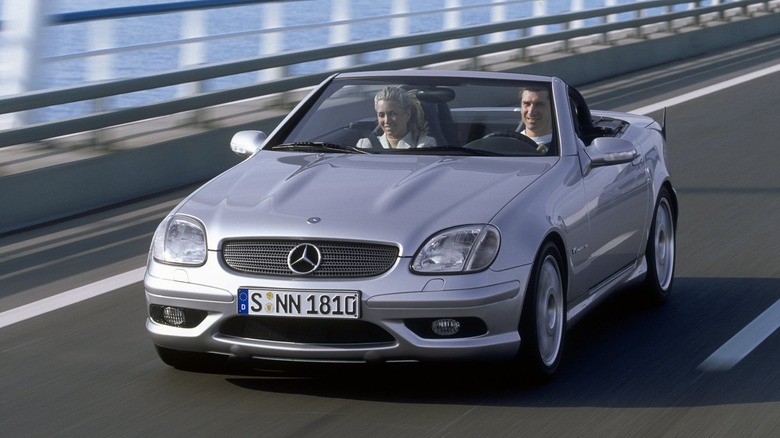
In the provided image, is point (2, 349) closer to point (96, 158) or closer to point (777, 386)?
point (777, 386)

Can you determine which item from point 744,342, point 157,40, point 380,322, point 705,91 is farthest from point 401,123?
point 705,91

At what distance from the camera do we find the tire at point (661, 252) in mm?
8078

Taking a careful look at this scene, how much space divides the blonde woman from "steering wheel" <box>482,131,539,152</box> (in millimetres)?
306

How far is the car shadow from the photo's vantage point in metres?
6.15

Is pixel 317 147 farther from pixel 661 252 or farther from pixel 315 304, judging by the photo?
pixel 661 252

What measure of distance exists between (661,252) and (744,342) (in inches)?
47.8

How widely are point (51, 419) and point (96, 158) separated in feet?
18.9

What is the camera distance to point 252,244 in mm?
6082

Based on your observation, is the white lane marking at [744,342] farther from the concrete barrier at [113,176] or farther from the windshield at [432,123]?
the concrete barrier at [113,176]

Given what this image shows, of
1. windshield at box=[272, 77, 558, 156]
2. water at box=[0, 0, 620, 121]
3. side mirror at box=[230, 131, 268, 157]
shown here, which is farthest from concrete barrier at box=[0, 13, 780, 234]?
windshield at box=[272, 77, 558, 156]

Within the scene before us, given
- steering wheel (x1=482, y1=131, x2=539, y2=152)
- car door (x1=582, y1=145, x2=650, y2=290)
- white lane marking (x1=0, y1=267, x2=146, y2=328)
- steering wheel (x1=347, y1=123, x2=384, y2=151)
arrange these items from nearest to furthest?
1. car door (x1=582, y1=145, x2=650, y2=290)
2. steering wheel (x1=482, y1=131, x2=539, y2=152)
3. steering wheel (x1=347, y1=123, x2=384, y2=151)
4. white lane marking (x1=0, y1=267, x2=146, y2=328)

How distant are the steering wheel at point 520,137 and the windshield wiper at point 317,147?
0.63 meters

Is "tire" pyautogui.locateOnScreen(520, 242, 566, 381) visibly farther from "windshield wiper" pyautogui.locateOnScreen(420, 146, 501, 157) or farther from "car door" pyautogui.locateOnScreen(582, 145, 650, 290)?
"windshield wiper" pyautogui.locateOnScreen(420, 146, 501, 157)

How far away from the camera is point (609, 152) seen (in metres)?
7.25
